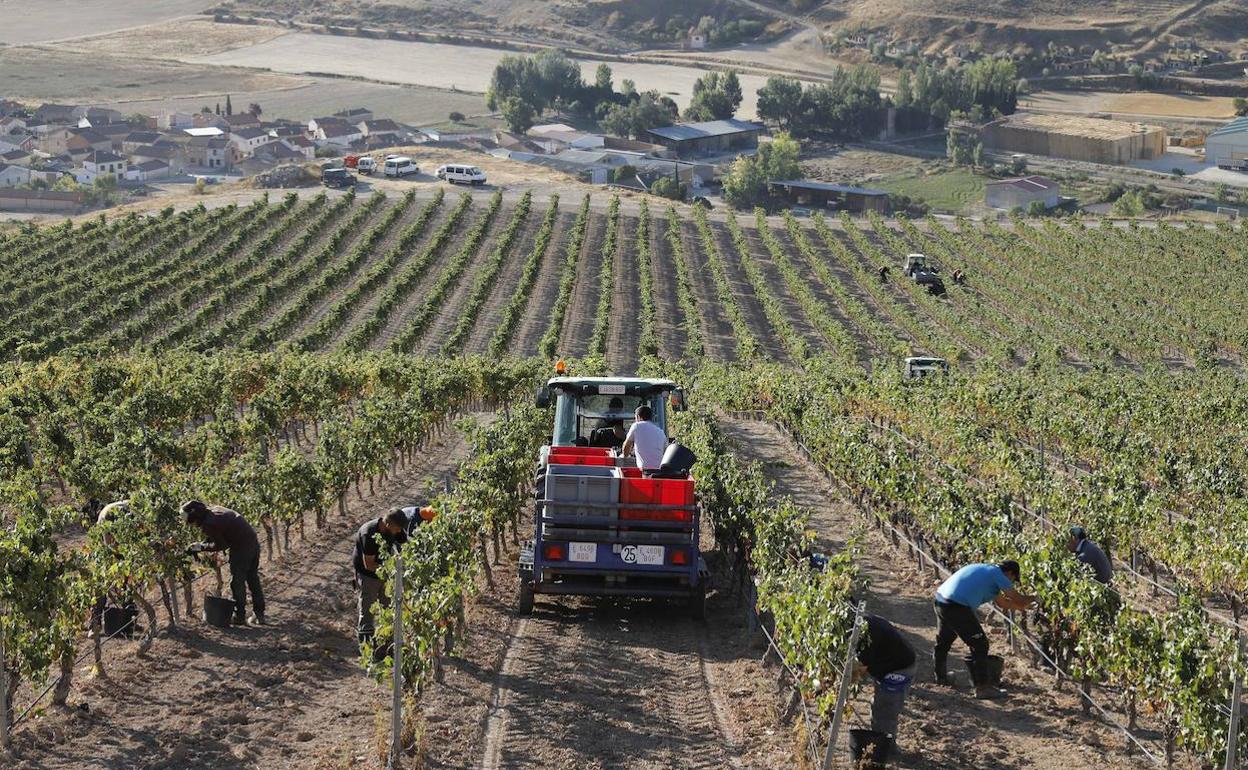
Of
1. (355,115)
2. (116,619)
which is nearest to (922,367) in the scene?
(116,619)

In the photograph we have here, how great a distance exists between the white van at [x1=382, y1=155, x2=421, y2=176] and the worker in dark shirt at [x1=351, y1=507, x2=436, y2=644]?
241ft

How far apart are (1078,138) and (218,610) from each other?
107960 millimetres

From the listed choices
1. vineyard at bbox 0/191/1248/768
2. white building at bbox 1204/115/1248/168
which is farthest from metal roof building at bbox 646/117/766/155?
vineyard at bbox 0/191/1248/768

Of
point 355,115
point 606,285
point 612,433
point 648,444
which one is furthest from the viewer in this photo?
point 355,115

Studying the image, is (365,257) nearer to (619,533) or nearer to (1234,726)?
(619,533)

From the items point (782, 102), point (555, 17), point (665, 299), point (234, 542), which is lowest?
point (665, 299)

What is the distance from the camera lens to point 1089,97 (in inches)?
5541

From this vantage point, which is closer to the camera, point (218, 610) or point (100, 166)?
point (218, 610)

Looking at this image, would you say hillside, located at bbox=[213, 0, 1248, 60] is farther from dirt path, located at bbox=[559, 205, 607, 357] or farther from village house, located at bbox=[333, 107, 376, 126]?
dirt path, located at bbox=[559, 205, 607, 357]

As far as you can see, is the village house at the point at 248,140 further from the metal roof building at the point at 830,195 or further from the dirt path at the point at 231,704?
the dirt path at the point at 231,704

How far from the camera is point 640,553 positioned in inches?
617

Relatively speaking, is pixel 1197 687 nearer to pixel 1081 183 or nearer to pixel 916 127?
pixel 1081 183

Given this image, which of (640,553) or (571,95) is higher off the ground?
(571,95)

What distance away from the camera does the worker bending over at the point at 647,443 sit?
1669cm
